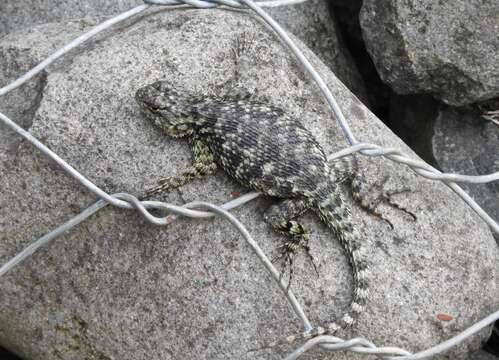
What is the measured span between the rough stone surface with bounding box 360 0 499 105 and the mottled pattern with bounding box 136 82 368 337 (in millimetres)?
786

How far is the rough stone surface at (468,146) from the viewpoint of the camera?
143 inches

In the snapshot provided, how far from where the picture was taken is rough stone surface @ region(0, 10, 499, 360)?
288 cm

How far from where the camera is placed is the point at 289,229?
2.88m

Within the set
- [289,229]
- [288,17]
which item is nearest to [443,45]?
[288,17]

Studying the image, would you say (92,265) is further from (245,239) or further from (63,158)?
(245,239)

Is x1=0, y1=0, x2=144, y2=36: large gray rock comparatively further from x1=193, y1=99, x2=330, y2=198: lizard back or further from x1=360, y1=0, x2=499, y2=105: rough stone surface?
x1=360, y1=0, x2=499, y2=105: rough stone surface

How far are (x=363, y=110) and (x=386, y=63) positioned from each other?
403 millimetres

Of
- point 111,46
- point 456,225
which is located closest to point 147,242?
point 111,46

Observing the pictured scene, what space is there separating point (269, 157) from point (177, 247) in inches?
21.8

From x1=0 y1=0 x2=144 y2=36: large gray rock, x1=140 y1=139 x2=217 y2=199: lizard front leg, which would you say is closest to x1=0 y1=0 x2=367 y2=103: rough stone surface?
x1=0 y1=0 x2=144 y2=36: large gray rock

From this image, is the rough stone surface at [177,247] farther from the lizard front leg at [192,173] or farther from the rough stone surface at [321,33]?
the rough stone surface at [321,33]

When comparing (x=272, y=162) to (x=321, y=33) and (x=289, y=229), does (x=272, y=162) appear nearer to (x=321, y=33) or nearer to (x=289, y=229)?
(x=289, y=229)

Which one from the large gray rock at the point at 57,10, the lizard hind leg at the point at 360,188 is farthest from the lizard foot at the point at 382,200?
the large gray rock at the point at 57,10

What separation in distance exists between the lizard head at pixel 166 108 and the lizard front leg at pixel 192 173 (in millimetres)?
125
